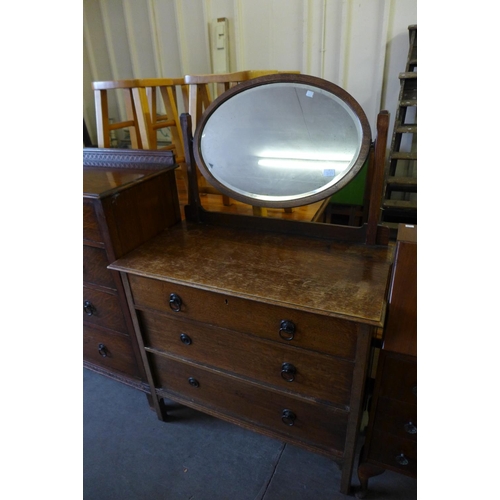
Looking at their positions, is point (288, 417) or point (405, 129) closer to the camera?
point (288, 417)

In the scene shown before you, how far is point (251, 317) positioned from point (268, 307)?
0.26 ft

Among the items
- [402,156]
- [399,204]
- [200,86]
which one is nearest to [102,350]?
[200,86]

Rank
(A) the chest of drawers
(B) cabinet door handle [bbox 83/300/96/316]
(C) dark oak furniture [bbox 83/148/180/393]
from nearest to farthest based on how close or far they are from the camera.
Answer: (A) the chest of drawers, (C) dark oak furniture [bbox 83/148/180/393], (B) cabinet door handle [bbox 83/300/96/316]

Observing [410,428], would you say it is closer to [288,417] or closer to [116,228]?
[288,417]

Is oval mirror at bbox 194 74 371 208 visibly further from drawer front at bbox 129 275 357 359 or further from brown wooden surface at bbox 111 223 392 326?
drawer front at bbox 129 275 357 359

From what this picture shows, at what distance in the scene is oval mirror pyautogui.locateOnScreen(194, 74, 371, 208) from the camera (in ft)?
3.59

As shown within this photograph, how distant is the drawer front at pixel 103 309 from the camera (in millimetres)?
1351

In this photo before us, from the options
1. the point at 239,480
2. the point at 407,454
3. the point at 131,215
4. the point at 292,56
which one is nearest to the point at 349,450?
the point at 407,454

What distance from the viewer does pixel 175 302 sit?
3.72 feet

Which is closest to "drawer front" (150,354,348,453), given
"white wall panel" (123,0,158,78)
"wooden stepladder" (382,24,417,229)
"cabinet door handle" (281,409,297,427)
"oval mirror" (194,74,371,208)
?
"cabinet door handle" (281,409,297,427)

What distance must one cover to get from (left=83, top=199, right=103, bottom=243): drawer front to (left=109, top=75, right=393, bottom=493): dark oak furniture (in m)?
0.13

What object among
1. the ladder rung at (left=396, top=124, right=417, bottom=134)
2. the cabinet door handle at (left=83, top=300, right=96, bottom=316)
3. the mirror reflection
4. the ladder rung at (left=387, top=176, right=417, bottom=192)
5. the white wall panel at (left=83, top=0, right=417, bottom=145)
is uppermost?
the white wall panel at (left=83, top=0, right=417, bottom=145)

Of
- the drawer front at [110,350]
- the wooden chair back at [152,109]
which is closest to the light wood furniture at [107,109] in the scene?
the wooden chair back at [152,109]

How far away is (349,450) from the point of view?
1.09 meters
